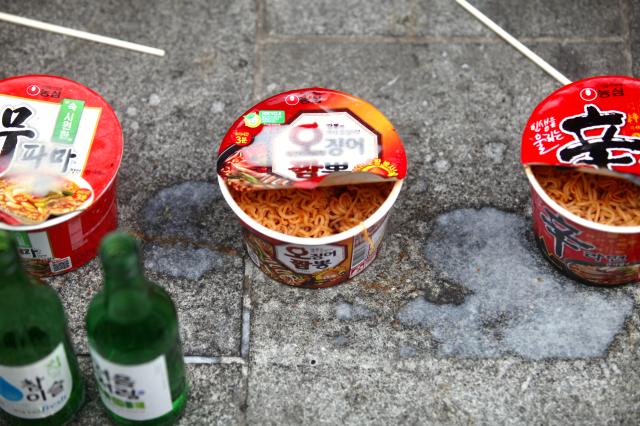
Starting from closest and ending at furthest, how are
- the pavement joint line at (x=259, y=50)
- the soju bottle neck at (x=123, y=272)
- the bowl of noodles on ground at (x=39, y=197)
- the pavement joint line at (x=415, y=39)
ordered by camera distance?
the soju bottle neck at (x=123, y=272) < the bowl of noodles on ground at (x=39, y=197) < the pavement joint line at (x=259, y=50) < the pavement joint line at (x=415, y=39)

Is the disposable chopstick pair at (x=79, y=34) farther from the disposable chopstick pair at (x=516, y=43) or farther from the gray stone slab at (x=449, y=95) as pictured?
the disposable chopstick pair at (x=516, y=43)

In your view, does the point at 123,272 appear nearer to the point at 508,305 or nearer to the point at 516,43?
the point at 508,305

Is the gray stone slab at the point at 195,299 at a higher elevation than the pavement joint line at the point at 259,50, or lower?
lower

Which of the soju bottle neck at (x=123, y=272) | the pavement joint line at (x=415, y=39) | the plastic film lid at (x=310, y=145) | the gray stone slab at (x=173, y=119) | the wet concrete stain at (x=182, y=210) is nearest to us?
the soju bottle neck at (x=123, y=272)

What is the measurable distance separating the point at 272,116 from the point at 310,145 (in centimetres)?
20

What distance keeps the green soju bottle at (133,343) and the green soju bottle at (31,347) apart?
107 mm

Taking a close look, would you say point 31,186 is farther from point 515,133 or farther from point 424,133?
point 515,133

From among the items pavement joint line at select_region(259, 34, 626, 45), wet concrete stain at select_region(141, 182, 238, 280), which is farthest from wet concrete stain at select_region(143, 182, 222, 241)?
pavement joint line at select_region(259, 34, 626, 45)

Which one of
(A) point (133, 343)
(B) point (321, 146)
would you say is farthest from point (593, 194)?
(A) point (133, 343)

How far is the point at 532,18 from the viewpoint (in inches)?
142

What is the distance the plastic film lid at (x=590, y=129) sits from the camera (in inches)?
102

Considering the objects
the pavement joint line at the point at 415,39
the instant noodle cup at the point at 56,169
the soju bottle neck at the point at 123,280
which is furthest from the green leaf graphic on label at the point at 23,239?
the pavement joint line at the point at 415,39

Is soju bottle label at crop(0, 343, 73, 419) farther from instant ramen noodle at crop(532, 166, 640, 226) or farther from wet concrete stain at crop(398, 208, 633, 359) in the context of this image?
instant ramen noodle at crop(532, 166, 640, 226)

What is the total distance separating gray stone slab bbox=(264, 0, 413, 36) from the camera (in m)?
3.59
